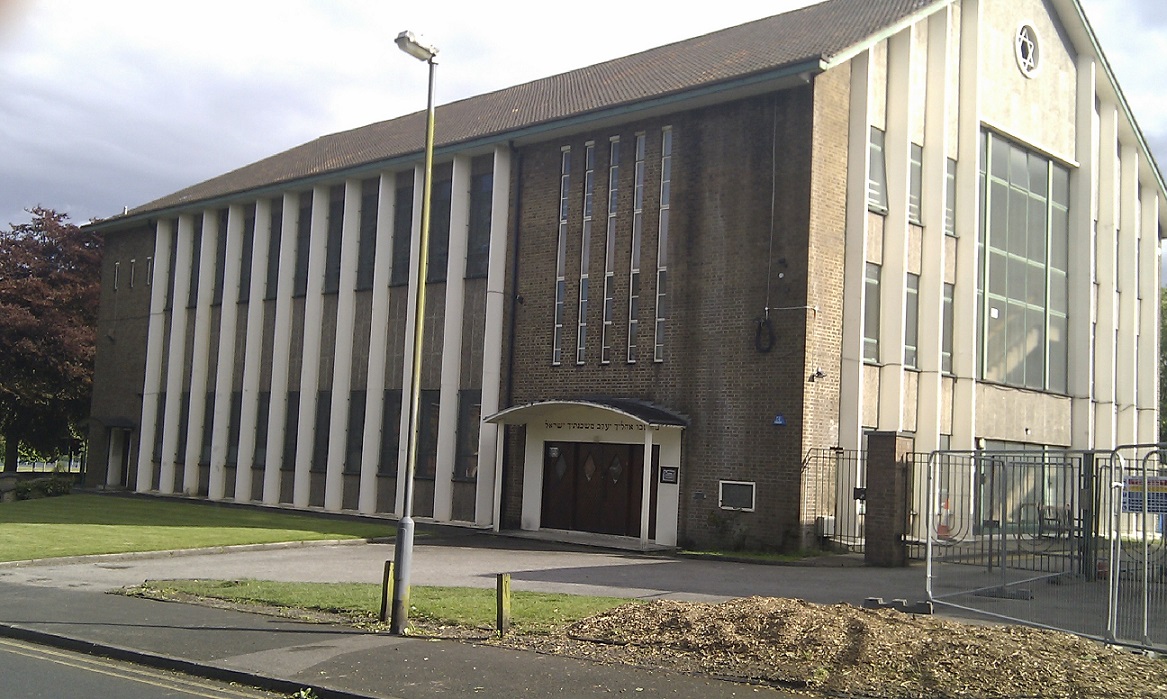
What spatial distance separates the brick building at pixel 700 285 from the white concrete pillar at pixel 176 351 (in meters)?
0.18

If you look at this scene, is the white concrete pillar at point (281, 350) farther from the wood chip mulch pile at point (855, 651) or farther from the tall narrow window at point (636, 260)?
the wood chip mulch pile at point (855, 651)

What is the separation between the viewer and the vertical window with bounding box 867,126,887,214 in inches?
963

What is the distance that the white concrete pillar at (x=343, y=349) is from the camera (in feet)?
102

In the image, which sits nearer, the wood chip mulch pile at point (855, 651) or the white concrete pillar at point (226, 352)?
the wood chip mulch pile at point (855, 651)

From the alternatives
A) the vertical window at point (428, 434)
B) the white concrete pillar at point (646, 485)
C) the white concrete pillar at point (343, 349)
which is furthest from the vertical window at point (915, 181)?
the white concrete pillar at point (343, 349)

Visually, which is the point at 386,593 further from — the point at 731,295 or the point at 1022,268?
the point at 1022,268

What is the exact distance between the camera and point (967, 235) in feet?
86.3

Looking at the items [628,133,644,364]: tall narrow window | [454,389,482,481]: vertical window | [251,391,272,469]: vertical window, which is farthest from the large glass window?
[251,391,272,469]: vertical window

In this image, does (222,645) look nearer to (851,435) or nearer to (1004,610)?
(1004,610)

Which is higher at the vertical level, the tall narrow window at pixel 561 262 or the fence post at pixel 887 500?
the tall narrow window at pixel 561 262

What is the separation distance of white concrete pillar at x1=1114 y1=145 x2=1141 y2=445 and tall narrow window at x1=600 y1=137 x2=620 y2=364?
1655 cm

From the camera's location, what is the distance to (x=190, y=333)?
3759cm

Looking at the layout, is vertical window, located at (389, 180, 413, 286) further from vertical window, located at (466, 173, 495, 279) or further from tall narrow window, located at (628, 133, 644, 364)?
tall narrow window, located at (628, 133, 644, 364)

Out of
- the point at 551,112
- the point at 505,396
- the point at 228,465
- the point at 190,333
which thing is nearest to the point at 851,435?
the point at 505,396
